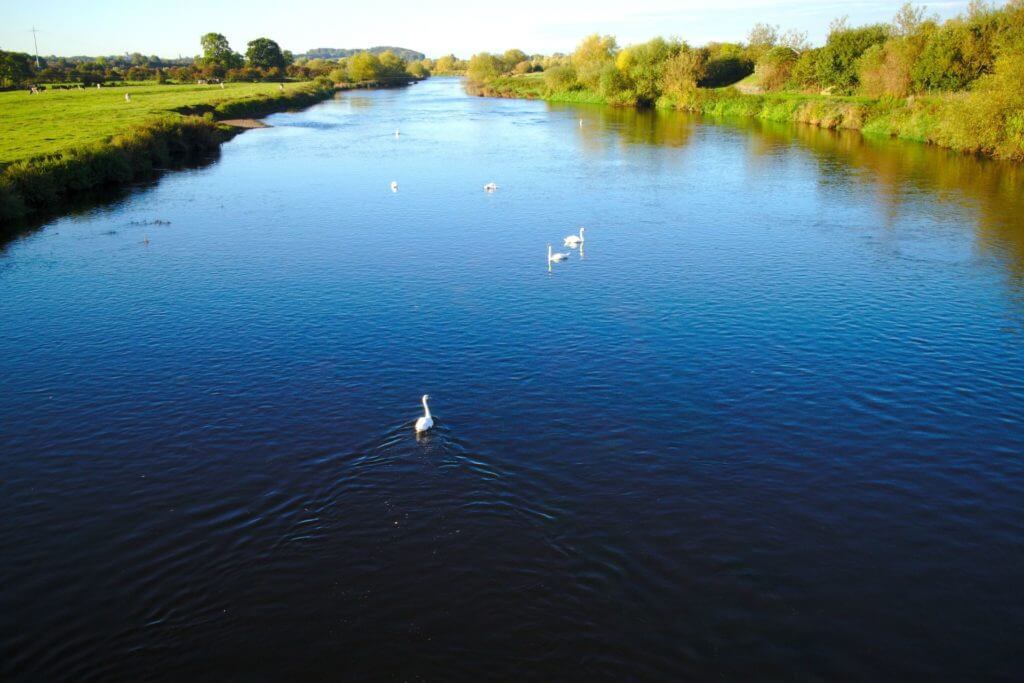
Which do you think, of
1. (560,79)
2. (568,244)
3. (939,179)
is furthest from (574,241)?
(560,79)

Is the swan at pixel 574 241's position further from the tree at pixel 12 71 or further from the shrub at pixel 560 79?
the tree at pixel 12 71

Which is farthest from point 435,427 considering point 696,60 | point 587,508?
point 696,60

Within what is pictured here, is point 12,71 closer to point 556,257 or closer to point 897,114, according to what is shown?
point 556,257

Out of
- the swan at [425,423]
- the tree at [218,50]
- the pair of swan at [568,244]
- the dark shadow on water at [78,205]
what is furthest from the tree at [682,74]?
the tree at [218,50]

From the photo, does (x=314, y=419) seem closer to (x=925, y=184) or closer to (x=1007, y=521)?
(x=1007, y=521)

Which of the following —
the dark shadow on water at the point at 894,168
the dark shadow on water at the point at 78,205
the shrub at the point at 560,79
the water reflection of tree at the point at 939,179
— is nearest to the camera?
the water reflection of tree at the point at 939,179
